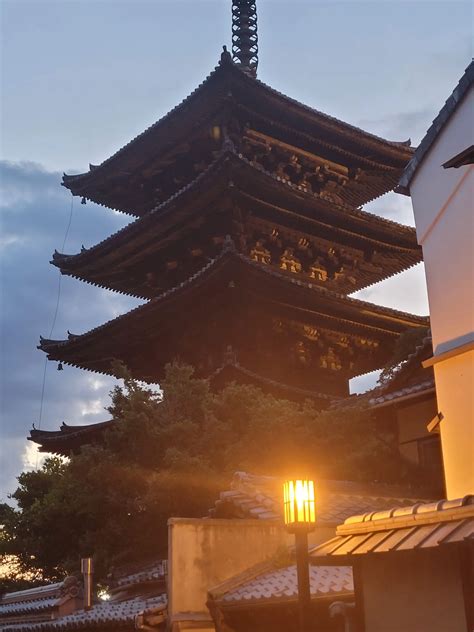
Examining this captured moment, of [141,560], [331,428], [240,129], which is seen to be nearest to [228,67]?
[240,129]

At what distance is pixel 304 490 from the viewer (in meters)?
9.25

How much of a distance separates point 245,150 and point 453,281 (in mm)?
15758

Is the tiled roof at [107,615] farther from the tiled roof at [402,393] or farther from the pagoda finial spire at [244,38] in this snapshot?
the pagoda finial spire at [244,38]

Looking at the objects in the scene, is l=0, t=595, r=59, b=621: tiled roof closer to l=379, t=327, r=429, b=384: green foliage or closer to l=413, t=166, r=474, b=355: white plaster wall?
l=379, t=327, r=429, b=384: green foliage

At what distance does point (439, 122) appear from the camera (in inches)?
502

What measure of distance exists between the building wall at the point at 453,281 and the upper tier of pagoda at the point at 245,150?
12.4 metres

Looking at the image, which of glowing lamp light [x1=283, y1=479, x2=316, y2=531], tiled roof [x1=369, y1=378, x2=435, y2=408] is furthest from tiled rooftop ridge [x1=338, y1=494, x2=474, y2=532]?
tiled roof [x1=369, y1=378, x2=435, y2=408]

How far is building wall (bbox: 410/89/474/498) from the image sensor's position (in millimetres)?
11492

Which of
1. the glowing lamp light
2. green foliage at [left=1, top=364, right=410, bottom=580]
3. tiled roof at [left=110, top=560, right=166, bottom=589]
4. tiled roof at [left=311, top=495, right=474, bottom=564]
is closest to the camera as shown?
tiled roof at [left=311, top=495, right=474, bottom=564]

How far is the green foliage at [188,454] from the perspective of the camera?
17.3m

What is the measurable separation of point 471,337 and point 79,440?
Result: 16947 millimetres

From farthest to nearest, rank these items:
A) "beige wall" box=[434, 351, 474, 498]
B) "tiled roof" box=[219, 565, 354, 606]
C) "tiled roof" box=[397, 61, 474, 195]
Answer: "tiled roof" box=[397, 61, 474, 195] → "beige wall" box=[434, 351, 474, 498] → "tiled roof" box=[219, 565, 354, 606]

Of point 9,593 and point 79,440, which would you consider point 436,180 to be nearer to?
point 79,440

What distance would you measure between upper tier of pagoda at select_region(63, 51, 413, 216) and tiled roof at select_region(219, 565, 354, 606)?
14.6 meters
